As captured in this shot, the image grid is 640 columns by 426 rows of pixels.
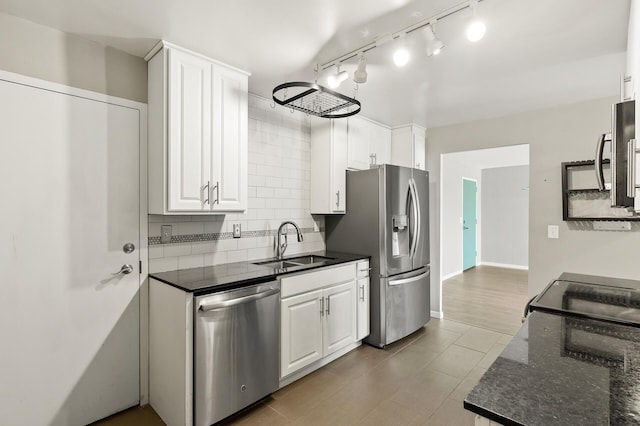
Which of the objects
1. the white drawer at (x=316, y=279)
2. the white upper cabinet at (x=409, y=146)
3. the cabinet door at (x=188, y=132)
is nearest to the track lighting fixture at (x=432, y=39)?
the cabinet door at (x=188, y=132)

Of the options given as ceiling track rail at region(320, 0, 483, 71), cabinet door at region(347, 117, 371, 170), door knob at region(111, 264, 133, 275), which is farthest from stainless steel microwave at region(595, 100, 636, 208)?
door knob at region(111, 264, 133, 275)

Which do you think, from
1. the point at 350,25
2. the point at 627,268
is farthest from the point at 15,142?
the point at 627,268

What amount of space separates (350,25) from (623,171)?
1538 mm

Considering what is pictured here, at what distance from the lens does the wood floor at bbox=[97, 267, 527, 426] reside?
210cm

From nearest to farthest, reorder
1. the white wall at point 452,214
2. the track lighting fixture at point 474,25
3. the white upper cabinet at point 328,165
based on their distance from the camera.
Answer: the track lighting fixture at point 474,25 → the white upper cabinet at point 328,165 → the white wall at point 452,214

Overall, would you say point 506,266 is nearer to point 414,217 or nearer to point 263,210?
point 414,217

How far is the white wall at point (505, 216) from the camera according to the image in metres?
7.16

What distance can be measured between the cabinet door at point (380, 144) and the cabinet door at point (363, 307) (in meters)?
1.52

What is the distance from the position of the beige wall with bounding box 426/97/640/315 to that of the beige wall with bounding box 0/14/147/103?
3.65 m

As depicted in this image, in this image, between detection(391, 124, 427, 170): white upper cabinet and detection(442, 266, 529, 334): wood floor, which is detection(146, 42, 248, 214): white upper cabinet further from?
detection(442, 266, 529, 334): wood floor

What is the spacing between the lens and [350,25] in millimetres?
1910

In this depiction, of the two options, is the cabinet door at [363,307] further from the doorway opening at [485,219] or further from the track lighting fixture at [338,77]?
the doorway opening at [485,219]

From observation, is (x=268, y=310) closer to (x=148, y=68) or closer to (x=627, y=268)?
(x=148, y=68)

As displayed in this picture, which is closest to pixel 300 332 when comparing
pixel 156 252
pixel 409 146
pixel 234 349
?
pixel 234 349
